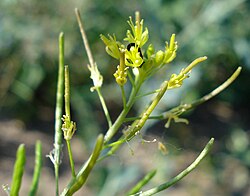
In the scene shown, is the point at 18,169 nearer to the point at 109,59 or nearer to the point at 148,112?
the point at 148,112

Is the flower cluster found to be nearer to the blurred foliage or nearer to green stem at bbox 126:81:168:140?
green stem at bbox 126:81:168:140

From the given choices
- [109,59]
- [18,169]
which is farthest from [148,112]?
[109,59]

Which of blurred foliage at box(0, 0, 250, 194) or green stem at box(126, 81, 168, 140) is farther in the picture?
blurred foliage at box(0, 0, 250, 194)

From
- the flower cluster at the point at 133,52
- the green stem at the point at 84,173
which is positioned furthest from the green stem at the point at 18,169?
the flower cluster at the point at 133,52

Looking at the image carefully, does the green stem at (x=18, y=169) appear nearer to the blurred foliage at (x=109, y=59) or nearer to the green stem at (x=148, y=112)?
the green stem at (x=148, y=112)

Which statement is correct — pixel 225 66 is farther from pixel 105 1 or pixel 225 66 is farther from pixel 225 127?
pixel 105 1

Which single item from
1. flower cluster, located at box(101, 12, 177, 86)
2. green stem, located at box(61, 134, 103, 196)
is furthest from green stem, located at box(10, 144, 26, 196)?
flower cluster, located at box(101, 12, 177, 86)

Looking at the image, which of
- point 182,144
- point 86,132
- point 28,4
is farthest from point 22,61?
point 182,144

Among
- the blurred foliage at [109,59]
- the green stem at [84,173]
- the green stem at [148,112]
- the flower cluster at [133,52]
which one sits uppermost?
the flower cluster at [133,52]
